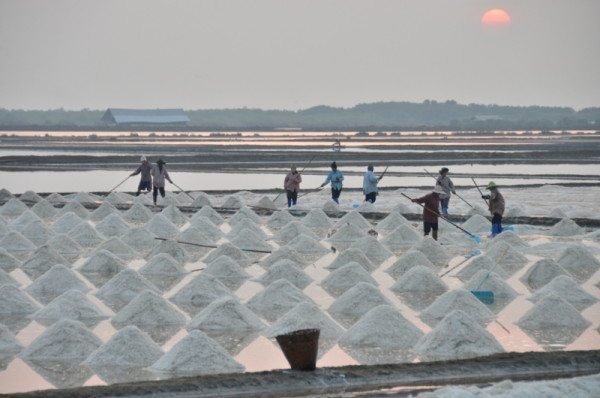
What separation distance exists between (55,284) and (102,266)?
5.18 feet

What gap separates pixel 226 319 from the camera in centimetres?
1084

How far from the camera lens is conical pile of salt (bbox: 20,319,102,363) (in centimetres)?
966

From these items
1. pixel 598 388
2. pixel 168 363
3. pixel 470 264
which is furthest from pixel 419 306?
pixel 598 388

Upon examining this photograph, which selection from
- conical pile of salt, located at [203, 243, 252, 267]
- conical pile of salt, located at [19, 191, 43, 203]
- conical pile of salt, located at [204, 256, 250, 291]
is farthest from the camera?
conical pile of salt, located at [19, 191, 43, 203]

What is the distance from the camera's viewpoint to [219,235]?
1788 cm

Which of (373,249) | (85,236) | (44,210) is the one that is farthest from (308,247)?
(44,210)

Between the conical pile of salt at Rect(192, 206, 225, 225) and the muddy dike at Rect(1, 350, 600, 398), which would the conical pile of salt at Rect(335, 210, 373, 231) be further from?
the muddy dike at Rect(1, 350, 600, 398)

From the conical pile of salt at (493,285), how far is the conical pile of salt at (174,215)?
26.2 feet

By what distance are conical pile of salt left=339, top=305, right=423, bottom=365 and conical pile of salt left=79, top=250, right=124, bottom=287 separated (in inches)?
188

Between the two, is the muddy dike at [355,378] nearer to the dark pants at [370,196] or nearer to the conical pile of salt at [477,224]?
the conical pile of salt at [477,224]

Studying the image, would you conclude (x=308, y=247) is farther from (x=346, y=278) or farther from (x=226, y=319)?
(x=226, y=319)

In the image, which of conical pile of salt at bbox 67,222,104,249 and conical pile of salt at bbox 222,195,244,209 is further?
conical pile of salt at bbox 222,195,244,209

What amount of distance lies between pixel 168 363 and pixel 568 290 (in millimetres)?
4901

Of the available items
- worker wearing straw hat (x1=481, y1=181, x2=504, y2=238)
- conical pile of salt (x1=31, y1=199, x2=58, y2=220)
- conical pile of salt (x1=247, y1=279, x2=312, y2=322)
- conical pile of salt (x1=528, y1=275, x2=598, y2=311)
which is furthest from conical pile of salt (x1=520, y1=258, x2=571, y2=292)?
conical pile of salt (x1=31, y1=199, x2=58, y2=220)
